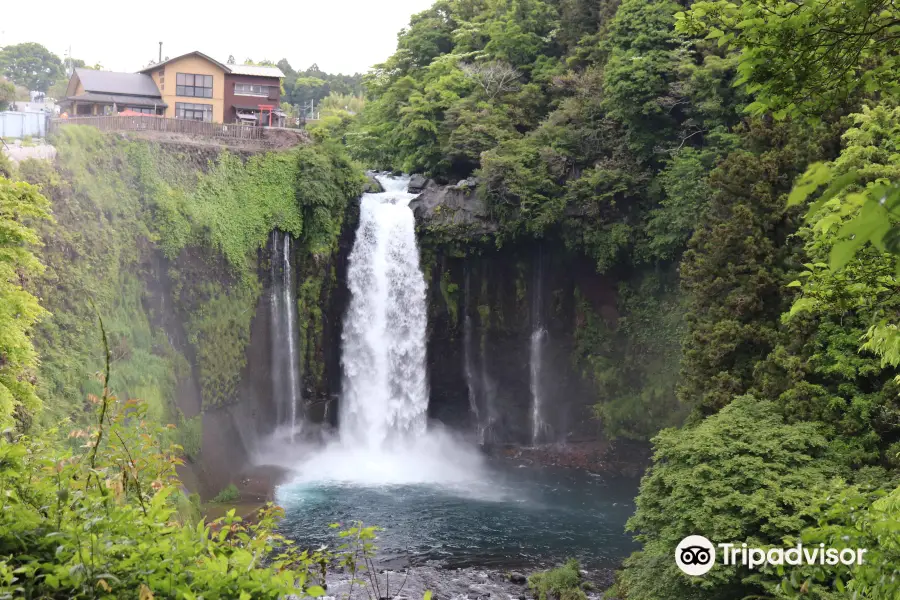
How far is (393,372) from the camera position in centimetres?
3231

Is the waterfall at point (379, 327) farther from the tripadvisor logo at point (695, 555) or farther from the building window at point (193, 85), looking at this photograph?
the tripadvisor logo at point (695, 555)

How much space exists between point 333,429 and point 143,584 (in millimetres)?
28150

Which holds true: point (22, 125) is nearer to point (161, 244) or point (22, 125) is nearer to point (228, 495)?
point (161, 244)

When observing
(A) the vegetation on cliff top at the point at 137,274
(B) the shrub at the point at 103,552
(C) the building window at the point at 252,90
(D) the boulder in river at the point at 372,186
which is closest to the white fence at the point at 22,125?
(A) the vegetation on cliff top at the point at 137,274

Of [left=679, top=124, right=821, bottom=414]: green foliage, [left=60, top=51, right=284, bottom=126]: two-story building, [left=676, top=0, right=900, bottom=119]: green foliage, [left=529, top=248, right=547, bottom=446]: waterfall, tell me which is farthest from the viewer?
[left=60, top=51, right=284, bottom=126]: two-story building

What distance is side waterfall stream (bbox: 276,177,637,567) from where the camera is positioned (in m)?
22.8

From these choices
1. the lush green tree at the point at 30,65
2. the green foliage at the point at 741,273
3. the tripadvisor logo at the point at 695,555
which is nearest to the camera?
the tripadvisor logo at the point at 695,555

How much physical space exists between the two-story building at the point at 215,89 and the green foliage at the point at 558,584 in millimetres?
24932

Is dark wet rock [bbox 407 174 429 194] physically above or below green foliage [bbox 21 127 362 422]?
above

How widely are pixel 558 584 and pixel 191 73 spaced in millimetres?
29648

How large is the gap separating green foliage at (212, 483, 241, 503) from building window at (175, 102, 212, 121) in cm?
2041

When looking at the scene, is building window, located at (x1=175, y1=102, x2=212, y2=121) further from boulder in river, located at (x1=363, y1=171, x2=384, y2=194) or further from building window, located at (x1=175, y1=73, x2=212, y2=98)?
boulder in river, located at (x1=363, y1=171, x2=384, y2=194)

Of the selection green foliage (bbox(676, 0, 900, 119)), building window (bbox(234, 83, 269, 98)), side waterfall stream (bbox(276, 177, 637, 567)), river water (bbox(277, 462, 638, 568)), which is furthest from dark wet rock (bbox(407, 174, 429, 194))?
green foliage (bbox(676, 0, 900, 119))

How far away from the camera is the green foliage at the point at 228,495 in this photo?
2480cm
